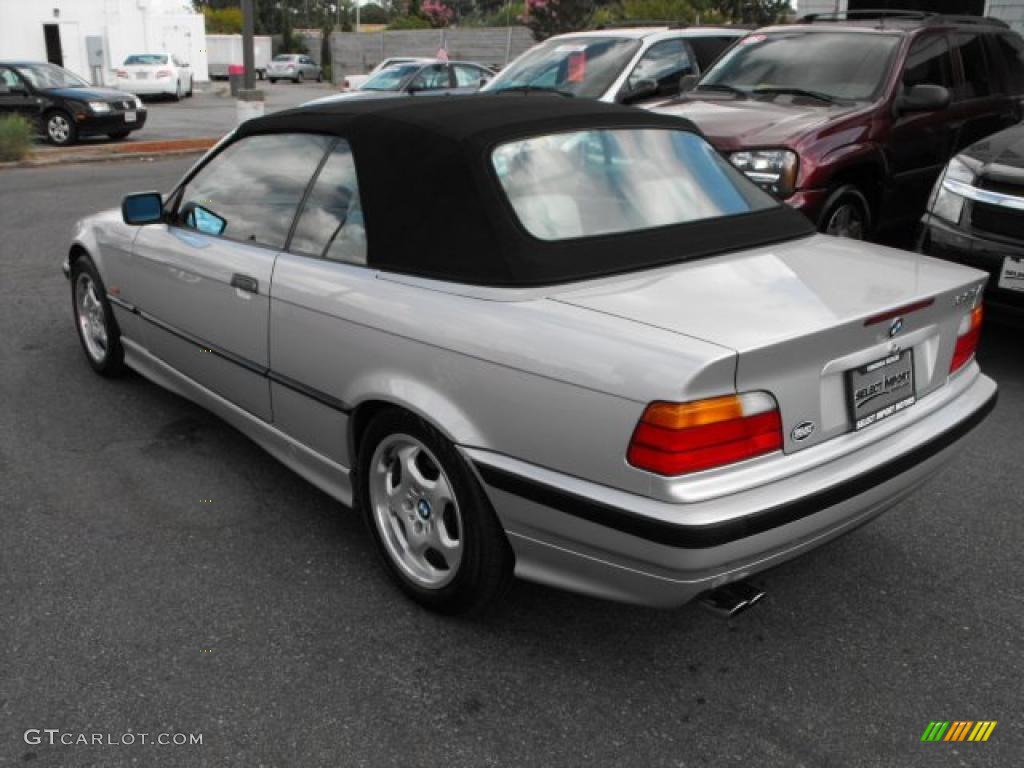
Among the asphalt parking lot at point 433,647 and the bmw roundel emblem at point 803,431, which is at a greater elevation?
the bmw roundel emblem at point 803,431

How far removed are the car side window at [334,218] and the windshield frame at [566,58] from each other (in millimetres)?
5857

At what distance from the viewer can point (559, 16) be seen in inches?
1383

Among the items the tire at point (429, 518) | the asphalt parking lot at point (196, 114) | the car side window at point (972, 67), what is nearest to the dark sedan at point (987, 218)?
Answer: the car side window at point (972, 67)

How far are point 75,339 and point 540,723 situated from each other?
4430 millimetres

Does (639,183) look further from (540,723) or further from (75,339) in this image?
(75,339)

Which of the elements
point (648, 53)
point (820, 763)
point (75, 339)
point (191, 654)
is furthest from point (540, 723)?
point (648, 53)

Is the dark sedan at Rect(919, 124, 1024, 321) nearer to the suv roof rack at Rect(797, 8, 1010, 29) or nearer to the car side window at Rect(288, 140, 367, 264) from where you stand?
the suv roof rack at Rect(797, 8, 1010, 29)

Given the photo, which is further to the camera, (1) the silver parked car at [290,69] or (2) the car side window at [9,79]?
(1) the silver parked car at [290,69]

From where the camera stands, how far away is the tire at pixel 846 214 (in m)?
5.99

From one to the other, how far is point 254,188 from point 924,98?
473 centimetres

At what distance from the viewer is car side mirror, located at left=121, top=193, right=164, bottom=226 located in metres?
4.05

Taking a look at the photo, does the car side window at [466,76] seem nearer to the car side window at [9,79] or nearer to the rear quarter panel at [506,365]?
the car side window at [9,79]

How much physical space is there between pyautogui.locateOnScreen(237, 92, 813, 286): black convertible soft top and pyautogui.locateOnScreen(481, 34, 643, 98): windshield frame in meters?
5.72

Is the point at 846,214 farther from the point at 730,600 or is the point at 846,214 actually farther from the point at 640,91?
the point at 730,600
